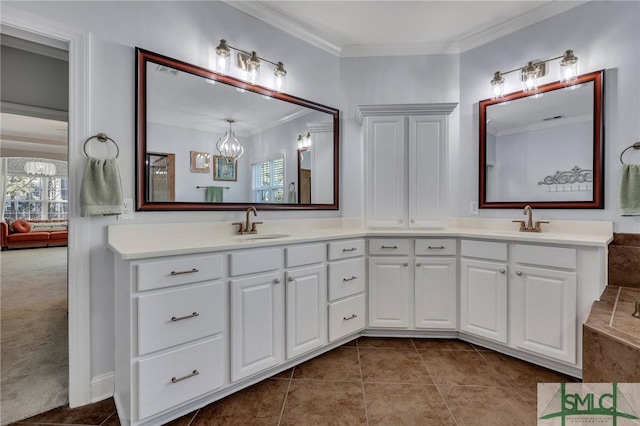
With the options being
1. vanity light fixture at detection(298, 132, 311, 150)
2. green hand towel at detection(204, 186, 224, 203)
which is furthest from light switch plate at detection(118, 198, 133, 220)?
vanity light fixture at detection(298, 132, 311, 150)

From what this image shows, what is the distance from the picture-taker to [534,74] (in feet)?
7.93

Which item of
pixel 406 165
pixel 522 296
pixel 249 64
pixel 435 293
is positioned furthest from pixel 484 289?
pixel 249 64

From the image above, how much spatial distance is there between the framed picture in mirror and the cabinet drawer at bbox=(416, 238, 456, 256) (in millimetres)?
1560

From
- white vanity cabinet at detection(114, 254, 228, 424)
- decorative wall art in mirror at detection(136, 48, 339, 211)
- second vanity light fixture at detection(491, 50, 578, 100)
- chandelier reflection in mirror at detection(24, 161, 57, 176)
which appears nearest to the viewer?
white vanity cabinet at detection(114, 254, 228, 424)

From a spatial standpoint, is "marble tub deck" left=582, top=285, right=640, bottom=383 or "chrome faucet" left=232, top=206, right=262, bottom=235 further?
"chrome faucet" left=232, top=206, right=262, bottom=235

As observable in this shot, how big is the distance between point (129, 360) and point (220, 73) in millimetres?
1893

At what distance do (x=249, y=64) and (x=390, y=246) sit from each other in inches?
71.3

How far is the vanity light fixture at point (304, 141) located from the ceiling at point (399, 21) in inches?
35.5

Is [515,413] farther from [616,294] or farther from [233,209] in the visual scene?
[233,209]

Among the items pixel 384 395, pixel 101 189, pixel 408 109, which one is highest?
pixel 408 109

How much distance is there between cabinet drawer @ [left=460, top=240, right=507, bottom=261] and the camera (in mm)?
2117

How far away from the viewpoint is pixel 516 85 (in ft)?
8.42

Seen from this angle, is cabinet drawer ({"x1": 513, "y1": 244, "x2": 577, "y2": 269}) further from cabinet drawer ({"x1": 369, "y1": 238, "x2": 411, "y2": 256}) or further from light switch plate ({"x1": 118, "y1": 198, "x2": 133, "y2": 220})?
light switch plate ({"x1": 118, "y1": 198, "x2": 133, "y2": 220})

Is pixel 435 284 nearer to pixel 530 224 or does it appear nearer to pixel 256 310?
pixel 530 224
